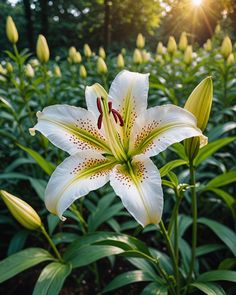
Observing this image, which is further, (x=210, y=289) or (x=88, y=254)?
(x=88, y=254)

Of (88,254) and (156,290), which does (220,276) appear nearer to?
(156,290)

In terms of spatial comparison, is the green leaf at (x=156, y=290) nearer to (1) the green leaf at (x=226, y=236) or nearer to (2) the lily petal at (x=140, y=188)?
(1) the green leaf at (x=226, y=236)

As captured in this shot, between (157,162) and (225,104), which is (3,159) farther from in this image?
(225,104)

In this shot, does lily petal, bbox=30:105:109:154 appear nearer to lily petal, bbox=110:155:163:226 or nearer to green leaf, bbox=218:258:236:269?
lily petal, bbox=110:155:163:226

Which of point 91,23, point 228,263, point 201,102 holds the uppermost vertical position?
point 91,23

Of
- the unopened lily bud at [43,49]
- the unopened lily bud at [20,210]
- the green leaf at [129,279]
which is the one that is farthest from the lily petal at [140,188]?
the unopened lily bud at [43,49]

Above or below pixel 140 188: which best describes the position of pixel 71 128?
above

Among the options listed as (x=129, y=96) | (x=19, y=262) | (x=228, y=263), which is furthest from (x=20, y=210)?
(x=228, y=263)
